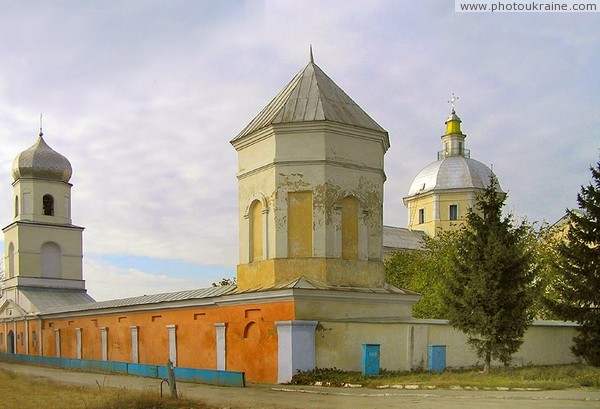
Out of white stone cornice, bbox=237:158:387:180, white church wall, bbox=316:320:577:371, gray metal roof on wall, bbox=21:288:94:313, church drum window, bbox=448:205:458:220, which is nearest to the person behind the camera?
white church wall, bbox=316:320:577:371

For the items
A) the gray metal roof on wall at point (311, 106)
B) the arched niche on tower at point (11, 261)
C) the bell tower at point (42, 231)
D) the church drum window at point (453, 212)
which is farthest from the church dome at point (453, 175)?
the gray metal roof on wall at point (311, 106)

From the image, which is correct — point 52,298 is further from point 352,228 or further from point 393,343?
point 393,343

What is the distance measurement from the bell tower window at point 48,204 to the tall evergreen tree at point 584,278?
3389 cm

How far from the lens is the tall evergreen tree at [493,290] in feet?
65.6

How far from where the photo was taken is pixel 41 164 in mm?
47250

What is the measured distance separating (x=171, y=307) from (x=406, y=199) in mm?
37850

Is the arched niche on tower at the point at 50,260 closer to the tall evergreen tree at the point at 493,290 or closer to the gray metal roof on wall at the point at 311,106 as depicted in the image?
the gray metal roof on wall at the point at 311,106

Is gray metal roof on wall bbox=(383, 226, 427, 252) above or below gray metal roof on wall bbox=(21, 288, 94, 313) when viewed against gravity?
above

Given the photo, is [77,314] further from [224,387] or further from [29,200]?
[224,387]

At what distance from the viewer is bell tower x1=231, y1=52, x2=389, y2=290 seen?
22375 mm

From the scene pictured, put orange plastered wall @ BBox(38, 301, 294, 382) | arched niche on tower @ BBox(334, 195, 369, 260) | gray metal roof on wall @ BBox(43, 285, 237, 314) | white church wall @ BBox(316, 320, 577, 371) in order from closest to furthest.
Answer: white church wall @ BBox(316, 320, 577, 371), orange plastered wall @ BBox(38, 301, 294, 382), arched niche on tower @ BBox(334, 195, 369, 260), gray metal roof on wall @ BBox(43, 285, 237, 314)

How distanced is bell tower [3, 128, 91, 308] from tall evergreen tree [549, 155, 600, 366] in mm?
32770

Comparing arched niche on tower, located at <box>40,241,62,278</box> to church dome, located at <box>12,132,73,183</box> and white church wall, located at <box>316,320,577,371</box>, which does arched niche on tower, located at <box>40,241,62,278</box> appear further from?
white church wall, located at <box>316,320,577,371</box>

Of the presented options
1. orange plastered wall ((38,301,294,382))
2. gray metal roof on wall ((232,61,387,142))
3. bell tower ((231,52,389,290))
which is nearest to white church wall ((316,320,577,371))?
orange plastered wall ((38,301,294,382))
